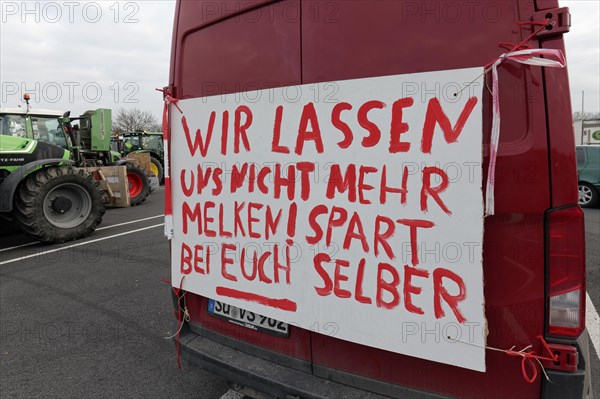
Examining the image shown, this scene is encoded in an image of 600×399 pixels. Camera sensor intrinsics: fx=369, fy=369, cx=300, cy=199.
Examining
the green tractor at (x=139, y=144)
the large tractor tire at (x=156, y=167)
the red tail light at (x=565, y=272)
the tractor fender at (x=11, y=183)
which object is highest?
the green tractor at (x=139, y=144)

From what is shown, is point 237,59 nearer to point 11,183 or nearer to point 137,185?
point 11,183

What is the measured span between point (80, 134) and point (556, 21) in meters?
11.3

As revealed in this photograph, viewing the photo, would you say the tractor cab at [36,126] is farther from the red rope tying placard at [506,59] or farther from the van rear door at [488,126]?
the red rope tying placard at [506,59]

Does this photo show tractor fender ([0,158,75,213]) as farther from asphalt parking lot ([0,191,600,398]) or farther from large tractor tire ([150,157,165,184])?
large tractor tire ([150,157,165,184])

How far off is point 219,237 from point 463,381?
1.34m

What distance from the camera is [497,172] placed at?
1321mm

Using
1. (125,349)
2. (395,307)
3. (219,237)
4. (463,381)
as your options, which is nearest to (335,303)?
(395,307)

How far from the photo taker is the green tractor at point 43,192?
6176mm

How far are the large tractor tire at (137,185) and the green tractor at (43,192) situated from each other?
3.47 metres

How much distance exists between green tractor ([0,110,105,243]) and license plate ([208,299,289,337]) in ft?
18.6

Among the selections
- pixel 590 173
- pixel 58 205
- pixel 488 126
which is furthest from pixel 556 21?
pixel 590 173

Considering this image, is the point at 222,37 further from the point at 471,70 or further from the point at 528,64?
the point at 528,64

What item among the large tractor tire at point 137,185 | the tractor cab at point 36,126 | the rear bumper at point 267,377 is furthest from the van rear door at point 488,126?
the large tractor tire at point 137,185

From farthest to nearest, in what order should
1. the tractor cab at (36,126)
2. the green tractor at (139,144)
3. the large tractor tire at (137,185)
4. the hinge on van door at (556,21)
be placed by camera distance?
the green tractor at (139,144)
the large tractor tire at (137,185)
the tractor cab at (36,126)
the hinge on van door at (556,21)
